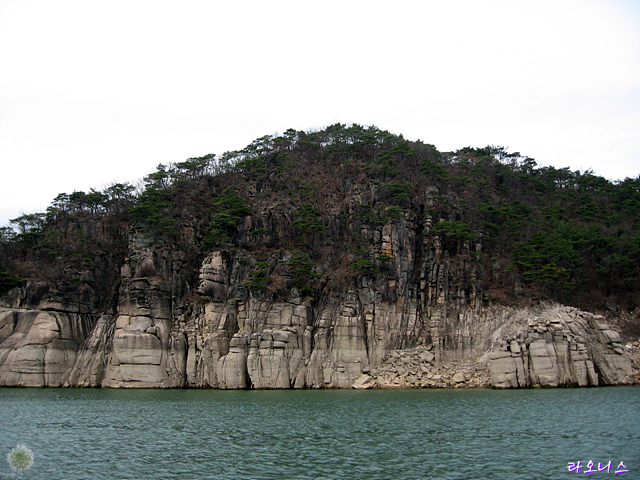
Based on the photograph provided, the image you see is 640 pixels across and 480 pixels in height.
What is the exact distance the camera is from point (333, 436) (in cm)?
2525

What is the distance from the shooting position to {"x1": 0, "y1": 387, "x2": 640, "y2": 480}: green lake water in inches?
760

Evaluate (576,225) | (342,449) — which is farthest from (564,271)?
(342,449)

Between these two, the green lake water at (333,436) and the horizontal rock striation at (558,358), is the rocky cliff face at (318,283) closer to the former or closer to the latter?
the horizontal rock striation at (558,358)

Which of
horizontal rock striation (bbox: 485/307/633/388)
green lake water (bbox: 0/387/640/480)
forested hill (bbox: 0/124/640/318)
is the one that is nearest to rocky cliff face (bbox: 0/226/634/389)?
horizontal rock striation (bbox: 485/307/633/388)

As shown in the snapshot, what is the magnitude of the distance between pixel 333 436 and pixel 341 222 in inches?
1531

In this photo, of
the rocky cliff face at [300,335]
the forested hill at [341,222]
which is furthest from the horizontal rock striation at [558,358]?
the forested hill at [341,222]

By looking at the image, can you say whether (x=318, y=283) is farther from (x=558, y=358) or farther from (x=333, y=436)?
(x=333, y=436)

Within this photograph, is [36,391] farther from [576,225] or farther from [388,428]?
[576,225]

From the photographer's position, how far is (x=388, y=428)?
26.8 m

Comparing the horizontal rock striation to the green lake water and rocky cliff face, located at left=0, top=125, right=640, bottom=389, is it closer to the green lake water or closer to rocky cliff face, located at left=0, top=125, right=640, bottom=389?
rocky cliff face, located at left=0, top=125, right=640, bottom=389

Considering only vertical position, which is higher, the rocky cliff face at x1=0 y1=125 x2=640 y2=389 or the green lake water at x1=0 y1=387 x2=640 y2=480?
the rocky cliff face at x1=0 y1=125 x2=640 y2=389

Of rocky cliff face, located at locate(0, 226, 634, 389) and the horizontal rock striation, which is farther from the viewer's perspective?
rocky cliff face, located at locate(0, 226, 634, 389)

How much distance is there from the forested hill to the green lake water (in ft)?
58.7

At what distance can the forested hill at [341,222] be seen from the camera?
185 ft
